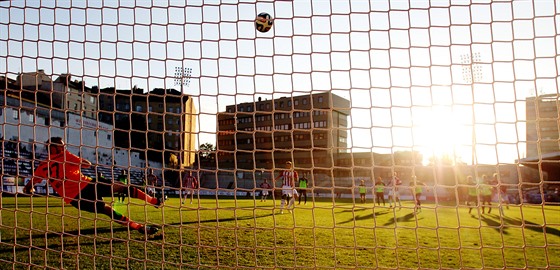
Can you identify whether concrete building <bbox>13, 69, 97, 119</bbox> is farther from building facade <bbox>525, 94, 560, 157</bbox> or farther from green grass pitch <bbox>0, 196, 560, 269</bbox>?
building facade <bbox>525, 94, 560, 157</bbox>

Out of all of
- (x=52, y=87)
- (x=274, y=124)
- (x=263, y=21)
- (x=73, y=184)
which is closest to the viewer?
(x=263, y=21)

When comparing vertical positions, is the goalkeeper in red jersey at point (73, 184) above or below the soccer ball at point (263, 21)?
below

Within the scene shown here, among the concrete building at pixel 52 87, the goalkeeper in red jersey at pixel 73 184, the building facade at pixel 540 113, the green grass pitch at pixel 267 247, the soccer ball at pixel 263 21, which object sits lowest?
the green grass pitch at pixel 267 247

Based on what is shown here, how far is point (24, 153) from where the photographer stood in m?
26.9

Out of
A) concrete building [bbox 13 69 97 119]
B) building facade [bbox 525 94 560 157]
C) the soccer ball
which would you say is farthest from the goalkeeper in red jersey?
building facade [bbox 525 94 560 157]

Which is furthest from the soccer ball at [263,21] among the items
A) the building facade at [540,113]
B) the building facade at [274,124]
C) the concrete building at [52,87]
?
the building facade at [540,113]

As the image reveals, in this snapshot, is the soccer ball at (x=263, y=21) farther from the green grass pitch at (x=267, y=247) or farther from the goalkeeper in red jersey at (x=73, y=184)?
the goalkeeper in red jersey at (x=73, y=184)

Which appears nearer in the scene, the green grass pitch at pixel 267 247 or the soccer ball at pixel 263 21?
the green grass pitch at pixel 267 247

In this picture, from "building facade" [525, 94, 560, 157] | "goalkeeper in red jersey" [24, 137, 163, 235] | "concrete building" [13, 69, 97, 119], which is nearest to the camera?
"building facade" [525, 94, 560, 157]

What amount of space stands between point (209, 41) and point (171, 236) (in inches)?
132

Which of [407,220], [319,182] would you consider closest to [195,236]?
[407,220]

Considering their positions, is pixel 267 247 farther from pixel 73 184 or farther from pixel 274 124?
pixel 73 184

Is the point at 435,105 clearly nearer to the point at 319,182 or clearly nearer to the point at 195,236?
the point at 195,236

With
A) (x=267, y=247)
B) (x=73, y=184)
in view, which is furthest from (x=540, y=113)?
(x=73, y=184)
